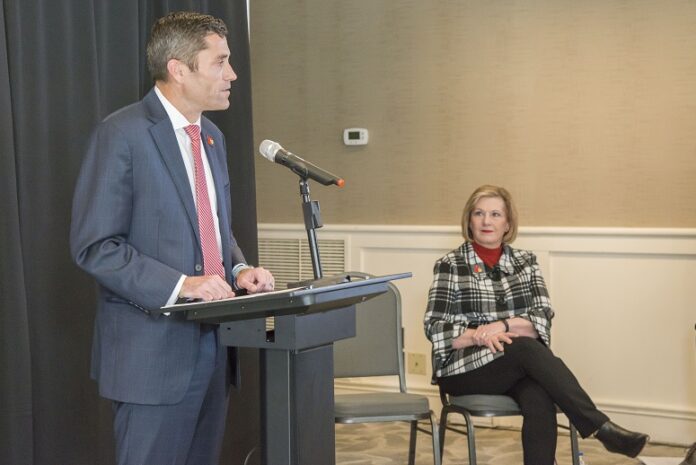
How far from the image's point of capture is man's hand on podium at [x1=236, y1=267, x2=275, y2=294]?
7.70 ft

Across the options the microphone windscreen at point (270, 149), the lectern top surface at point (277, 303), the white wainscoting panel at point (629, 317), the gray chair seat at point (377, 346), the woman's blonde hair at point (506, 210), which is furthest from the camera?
the white wainscoting panel at point (629, 317)

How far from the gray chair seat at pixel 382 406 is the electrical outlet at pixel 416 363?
4.93 ft

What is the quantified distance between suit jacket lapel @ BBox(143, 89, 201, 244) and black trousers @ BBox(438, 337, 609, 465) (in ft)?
5.34

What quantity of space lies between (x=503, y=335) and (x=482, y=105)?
5.17 feet

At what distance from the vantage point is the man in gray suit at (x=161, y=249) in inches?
85.5

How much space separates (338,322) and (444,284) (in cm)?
160

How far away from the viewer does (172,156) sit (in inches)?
90.5

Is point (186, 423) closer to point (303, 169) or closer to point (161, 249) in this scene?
point (161, 249)

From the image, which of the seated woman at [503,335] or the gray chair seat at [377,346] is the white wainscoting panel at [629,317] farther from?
the gray chair seat at [377,346]

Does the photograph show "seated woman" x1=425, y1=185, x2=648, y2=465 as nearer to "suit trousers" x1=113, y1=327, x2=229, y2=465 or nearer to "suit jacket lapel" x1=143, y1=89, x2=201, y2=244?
"suit trousers" x1=113, y1=327, x2=229, y2=465

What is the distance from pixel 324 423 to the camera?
7.43 ft

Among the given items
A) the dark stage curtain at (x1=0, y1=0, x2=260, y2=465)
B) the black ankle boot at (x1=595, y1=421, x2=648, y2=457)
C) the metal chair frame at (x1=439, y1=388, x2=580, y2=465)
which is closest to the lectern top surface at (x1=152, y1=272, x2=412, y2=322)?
the dark stage curtain at (x1=0, y1=0, x2=260, y2=465)

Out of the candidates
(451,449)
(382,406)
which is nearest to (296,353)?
(382,406)

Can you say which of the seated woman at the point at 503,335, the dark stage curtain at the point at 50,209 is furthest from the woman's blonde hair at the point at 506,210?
the dark stage curtain at the point at 50,209
